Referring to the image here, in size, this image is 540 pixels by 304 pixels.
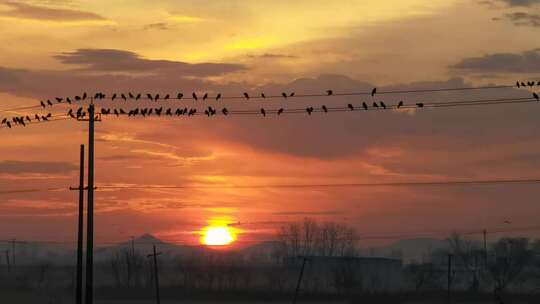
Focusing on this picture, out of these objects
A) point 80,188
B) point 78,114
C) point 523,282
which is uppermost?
point 78,114

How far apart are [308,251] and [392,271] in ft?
118

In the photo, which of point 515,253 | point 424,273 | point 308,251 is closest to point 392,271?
point 424,273

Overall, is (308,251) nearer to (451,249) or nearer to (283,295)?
(451,249)

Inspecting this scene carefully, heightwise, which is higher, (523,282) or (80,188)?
(80,188)

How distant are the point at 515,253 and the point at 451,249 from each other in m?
49.6

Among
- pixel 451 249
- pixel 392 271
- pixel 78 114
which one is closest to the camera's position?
pixel 78 114

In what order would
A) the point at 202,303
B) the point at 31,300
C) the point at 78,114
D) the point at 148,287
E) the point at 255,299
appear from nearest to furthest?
the point at 78,114 < the point at 31,300 < the point at 202,303 < the point at 255,299 < the point at 148,287

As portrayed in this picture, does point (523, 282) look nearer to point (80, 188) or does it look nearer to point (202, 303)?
point (202, 303)

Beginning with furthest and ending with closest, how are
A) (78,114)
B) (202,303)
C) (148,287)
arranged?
(148,287) < (202,303) < (78,114)

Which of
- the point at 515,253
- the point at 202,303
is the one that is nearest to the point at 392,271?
the point at 515,253

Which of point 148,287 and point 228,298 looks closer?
point 228,298

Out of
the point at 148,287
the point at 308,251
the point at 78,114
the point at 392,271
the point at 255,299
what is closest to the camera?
the point at 78,114

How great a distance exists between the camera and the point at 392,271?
5748 inches

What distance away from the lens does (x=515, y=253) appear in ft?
483
